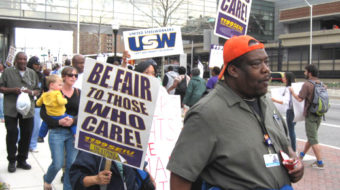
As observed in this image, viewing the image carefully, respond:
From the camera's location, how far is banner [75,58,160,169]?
2568 millimetres

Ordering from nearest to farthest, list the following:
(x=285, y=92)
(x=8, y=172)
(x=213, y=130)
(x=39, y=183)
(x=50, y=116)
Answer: (x=213, y=130) → (x=50, y=116) → (x=39, y=183) → (x=8, y=172) → (x=285, y=92)

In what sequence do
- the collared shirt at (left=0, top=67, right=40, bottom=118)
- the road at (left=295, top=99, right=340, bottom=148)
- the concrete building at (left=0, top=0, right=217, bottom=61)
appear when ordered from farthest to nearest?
the concrete building at (left=0, top=0, right=217, bottom=61) < the road at (left=295, top=99, right=340, bottom=148) < the collared shirt at (left=0, top=67, right=40, bottom=118)

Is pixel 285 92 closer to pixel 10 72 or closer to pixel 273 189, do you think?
pixel 10 72

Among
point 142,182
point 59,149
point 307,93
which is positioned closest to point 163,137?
point 59,149

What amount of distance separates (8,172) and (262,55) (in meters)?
5.39

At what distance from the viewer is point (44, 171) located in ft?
20.5

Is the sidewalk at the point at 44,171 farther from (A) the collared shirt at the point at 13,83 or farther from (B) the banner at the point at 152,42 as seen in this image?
(B) the banner at the point at 152,42

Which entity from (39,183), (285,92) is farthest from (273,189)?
(285,92)

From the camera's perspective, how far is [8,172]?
20.0ft

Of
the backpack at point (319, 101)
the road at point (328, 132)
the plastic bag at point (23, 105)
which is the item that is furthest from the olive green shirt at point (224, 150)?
the road at point (328, 132)

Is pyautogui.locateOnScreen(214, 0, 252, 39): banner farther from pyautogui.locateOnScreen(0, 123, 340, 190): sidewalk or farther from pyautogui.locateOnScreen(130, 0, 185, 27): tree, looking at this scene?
pyautogui.locateOnScreen(130, 0, 185, 27): tree

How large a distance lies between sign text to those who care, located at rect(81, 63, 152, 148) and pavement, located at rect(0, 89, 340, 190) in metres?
3.24

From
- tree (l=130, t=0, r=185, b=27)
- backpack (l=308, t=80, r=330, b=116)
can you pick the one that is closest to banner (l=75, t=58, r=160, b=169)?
backpack (l=308, t=80, r=330, b=116)

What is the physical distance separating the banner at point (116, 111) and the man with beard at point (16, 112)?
390 cm
